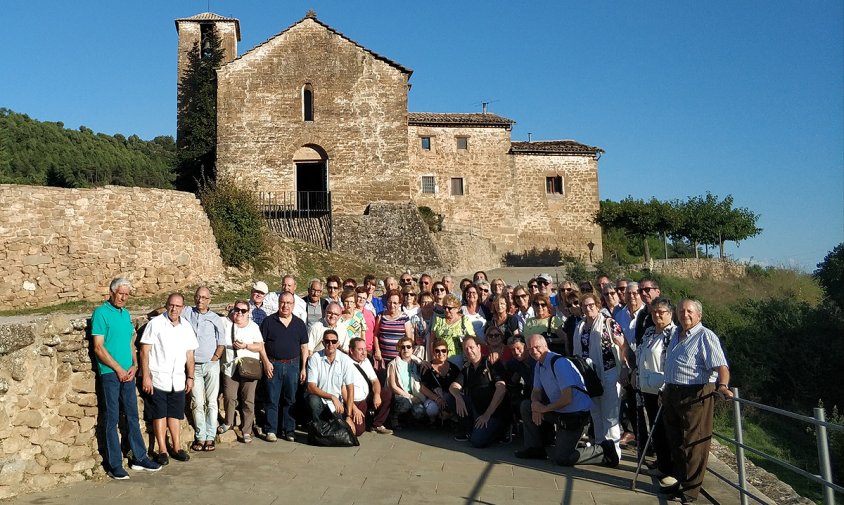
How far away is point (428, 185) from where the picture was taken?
34.1 metres

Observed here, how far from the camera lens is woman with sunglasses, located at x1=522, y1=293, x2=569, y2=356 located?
749 cm

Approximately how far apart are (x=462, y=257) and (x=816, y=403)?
14829mm

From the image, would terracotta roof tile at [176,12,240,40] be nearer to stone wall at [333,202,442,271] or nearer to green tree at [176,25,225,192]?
green tree at [176,25,225,192]

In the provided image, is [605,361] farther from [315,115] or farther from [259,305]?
[315,115]

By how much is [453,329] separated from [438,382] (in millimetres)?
674

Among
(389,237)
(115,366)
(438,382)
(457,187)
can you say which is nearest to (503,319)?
(438,382)

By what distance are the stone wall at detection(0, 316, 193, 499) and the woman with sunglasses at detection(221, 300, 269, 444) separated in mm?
1507

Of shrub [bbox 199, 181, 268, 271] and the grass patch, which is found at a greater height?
shrub [bbox 199, 181, 268, 271]

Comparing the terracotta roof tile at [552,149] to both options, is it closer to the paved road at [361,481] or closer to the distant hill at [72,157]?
the distant hill at [72,157]

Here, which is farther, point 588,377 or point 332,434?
point 332,434

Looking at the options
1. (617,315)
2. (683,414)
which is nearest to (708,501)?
(683,414)

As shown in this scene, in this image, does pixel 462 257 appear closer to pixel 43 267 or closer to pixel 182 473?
pixel 43 267

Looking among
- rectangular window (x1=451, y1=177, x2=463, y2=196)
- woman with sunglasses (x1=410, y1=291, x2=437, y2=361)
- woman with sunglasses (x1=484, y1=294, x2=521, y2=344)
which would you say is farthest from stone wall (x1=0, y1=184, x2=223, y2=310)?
rectangular window (x1=451, y1=177, x2=463, y2=196)

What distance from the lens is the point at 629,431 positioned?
7.63 m
